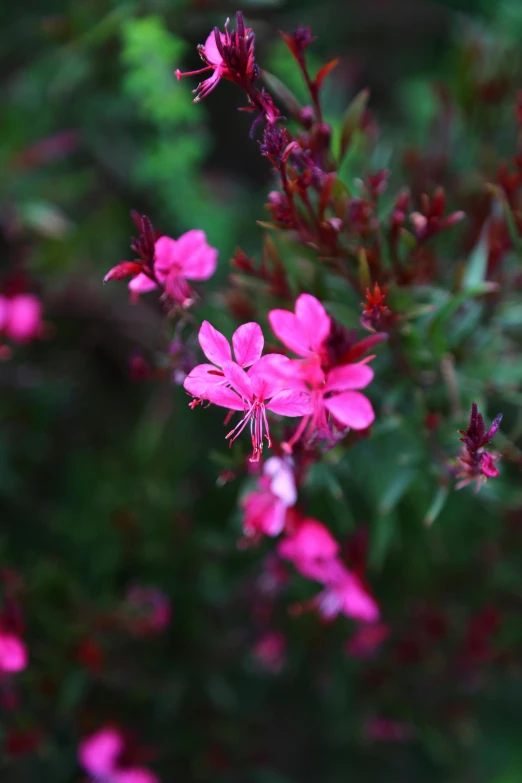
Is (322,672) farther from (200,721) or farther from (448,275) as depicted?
(448,275)

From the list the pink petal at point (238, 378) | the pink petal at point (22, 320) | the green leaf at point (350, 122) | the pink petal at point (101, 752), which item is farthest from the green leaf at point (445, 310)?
the pink petal at point (101, 752)

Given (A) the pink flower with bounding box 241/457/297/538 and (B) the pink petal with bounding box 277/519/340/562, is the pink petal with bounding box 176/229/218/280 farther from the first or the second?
(B) the pink petal with bounding box 277/519/340/562

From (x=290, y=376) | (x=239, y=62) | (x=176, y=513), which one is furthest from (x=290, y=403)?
(x=176, y=513)

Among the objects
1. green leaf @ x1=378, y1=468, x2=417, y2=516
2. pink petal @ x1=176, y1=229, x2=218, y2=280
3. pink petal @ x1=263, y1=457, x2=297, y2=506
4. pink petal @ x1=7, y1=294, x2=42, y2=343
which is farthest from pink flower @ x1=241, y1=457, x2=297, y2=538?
pink petal @ x1=7, y1=294, x2=42, y2=343

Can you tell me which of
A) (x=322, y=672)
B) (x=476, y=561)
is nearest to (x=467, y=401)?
(x=476, y=561)

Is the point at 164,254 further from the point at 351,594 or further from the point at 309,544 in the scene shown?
the point at 351,594

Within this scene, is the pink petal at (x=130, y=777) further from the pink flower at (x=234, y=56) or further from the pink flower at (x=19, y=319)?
the pink flower at (x=234, y=56)
